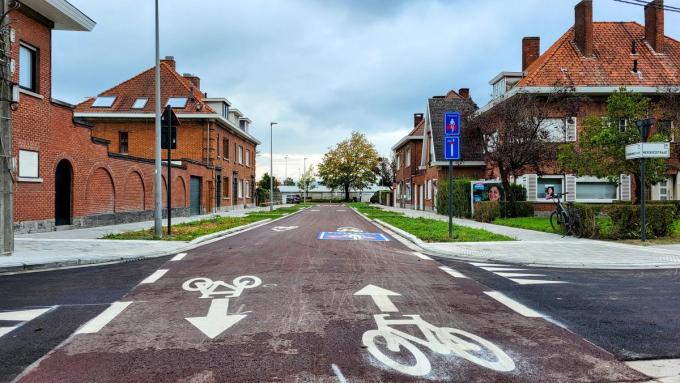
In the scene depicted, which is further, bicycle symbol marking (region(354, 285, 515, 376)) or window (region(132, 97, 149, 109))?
window (region(132, 97, 149, 109))

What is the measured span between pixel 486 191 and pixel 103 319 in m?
24.0

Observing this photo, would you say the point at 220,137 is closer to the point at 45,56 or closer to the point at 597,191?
the point at 45,56

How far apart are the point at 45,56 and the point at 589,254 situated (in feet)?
59.7

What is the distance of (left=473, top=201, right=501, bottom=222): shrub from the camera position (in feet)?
77.9

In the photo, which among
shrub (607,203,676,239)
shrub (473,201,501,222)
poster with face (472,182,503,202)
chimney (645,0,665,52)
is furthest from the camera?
chimney (645,0,665,52)

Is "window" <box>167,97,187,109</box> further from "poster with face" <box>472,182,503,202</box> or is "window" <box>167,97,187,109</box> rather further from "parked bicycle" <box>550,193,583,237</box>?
"parked bicycle" <box>550,193,583,237</box>

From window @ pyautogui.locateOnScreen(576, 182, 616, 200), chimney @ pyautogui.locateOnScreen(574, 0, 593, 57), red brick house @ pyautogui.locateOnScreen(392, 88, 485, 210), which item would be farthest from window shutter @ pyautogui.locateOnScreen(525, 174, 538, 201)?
chimney @ pyautogui.locateOnScreen(574, 0, 593, 57)

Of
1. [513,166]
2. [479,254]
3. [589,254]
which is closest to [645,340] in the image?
[479,254]

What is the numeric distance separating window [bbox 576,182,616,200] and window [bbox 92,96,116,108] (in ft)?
108

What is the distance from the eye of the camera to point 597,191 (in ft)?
92.8

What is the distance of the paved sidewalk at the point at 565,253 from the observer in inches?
397

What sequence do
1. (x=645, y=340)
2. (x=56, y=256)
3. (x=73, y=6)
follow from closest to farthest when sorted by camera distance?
(x=645, y=340)
(x=56, y=256)
(x=73, y=6)

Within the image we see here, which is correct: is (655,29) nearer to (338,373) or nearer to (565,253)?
(565,253)

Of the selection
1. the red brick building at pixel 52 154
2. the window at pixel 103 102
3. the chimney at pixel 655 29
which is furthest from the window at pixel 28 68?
the chimney at pixel 655 29
